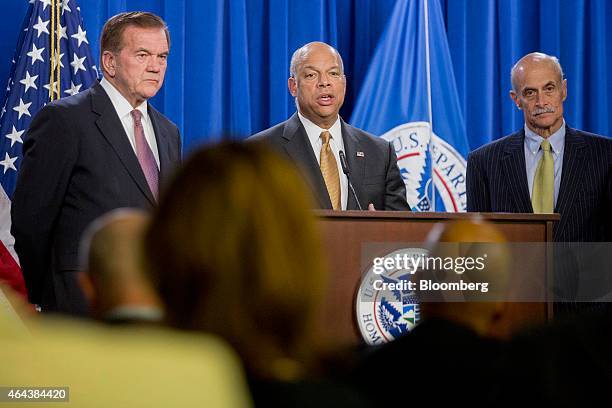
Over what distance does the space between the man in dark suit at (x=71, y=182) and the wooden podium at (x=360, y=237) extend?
97 centimetres

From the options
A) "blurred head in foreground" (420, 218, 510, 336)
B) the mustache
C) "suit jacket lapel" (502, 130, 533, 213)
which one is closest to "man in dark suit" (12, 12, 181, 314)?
"suit jacket lapel" (502, 130, 533, 213)

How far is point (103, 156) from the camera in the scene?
157 inches

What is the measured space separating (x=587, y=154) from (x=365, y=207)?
1159mm

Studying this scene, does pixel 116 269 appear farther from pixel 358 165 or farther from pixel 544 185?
pixel 544 185

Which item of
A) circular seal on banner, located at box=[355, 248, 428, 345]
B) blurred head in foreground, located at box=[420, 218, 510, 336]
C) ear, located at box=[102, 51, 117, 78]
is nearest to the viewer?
blurred head in foreground, located at box=[420, 218, 510, 336]

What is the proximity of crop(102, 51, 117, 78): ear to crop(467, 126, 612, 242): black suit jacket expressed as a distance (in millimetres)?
1858

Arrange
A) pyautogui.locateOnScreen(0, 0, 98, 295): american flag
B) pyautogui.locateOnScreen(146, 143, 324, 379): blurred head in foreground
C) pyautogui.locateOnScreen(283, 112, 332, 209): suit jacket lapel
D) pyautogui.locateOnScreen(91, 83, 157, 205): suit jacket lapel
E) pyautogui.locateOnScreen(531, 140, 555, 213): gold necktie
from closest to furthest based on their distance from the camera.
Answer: pyautogui.locateOnScreen(146, 143, 324, 379): blurred head in foreground → pyautogui.locateOnScreen(91, 83, 157, 205): suit jacket lapel → pyautogui.locateOnScreen(283, 112, 332, 209): suit jacket lapel → pyautogui.locateOnScreen(531, 140, 555, 213): gold necktie → pyautogui.locateOnScreen(0, 0, 98, 295): american flag

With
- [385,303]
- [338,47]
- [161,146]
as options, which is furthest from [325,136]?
[338,47]

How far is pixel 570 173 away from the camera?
15.2 ft

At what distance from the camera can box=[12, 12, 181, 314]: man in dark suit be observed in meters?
3.86

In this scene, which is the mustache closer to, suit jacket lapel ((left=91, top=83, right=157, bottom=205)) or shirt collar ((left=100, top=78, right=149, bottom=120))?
shirt collar ((left=100, top=78, right=149, bottom=120))

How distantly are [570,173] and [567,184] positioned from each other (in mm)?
59

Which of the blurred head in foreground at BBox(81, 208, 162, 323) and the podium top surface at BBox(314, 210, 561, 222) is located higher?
the blurred head in foreground at BBox(81, 208, 162, 323)

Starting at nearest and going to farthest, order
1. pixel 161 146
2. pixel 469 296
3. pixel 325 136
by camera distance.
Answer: pixel 469 296, pixel 161 146, pixel 325 136
